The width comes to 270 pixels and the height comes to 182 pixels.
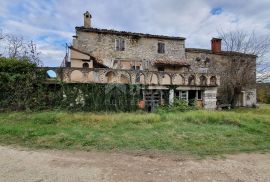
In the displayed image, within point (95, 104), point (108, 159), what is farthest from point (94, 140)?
point (95, 104)

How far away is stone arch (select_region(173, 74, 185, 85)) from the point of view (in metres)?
23.0

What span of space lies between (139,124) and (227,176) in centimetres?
757

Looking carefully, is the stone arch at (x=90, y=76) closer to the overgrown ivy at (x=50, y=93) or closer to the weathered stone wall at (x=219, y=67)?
the overgrown ivy at (x=50, y=93)

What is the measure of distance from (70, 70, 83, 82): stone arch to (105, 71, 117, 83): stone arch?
2090 millimetres

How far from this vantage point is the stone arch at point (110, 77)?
68.3 ft

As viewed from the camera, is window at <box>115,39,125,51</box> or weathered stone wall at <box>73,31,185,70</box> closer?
weathered stone wall at <box>73,31,185,70</box>

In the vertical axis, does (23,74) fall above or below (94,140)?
above

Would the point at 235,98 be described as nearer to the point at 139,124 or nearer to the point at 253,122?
the point at 253,122

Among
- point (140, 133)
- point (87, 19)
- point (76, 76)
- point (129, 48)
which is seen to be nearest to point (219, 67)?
point (129, 48)

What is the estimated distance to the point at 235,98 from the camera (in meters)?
31.6

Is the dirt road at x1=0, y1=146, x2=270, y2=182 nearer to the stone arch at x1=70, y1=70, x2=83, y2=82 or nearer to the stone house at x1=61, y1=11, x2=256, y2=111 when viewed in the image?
the stone arch at x1=70, y1=70, x2=83, y2=82

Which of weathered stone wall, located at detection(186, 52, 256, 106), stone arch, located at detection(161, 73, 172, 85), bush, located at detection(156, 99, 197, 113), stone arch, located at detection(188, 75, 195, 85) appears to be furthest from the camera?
weathered stone wall, located at detection(186, 52, 256, 106)

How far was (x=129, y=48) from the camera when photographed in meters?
28.6

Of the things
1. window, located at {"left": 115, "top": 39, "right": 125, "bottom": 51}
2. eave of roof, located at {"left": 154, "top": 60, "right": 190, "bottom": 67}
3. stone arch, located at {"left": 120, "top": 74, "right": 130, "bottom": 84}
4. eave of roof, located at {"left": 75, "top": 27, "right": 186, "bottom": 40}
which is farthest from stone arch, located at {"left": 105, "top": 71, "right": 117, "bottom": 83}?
eave of roof, located at {"left": 154, "top": 60, "right": 190, "bottom": 67}
